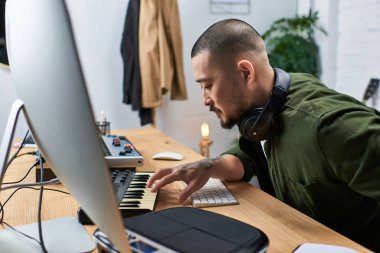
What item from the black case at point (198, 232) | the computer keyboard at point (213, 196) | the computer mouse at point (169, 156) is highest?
the black case at point (198, 232)

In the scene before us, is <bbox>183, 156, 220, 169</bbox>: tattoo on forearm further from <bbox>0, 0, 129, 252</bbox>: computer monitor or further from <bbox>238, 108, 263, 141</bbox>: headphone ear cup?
<bbox>0, 0, 129, 252</bbox>: computer monitor

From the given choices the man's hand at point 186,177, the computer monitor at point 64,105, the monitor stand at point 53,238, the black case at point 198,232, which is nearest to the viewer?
the computer monitor at point 64,105

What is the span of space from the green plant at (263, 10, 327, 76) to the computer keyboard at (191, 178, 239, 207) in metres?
2.32

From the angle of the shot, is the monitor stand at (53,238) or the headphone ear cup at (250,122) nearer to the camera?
the monitor stand at (53,238)

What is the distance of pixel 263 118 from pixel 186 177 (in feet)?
0.80

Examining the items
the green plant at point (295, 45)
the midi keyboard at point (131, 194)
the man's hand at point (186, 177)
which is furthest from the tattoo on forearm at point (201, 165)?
the green plant at point (295, 45)

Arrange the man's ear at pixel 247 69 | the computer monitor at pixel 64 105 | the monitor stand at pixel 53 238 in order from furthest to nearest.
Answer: the man's ear at pixel 247 69
the monitor stand at pixel 53 238
the computer monitor at pixel 64 105

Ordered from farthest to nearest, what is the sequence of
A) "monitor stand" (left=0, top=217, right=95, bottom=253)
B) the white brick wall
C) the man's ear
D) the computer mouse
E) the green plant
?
the green plant, the white brick wall, the computer mouse, the man's ear, "monitor stand" (left=0, top=217, right=95, bottom=253)

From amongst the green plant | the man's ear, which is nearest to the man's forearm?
the man's ear

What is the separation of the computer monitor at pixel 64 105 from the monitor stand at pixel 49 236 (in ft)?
0.59

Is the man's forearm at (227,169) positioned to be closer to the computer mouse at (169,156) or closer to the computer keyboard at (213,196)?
the computer keyboard at (213,196)

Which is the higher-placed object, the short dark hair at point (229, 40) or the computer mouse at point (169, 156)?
the short dark hair at point (229, 40)

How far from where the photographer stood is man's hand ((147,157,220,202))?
37.4 inches

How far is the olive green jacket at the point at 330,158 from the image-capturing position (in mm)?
858
